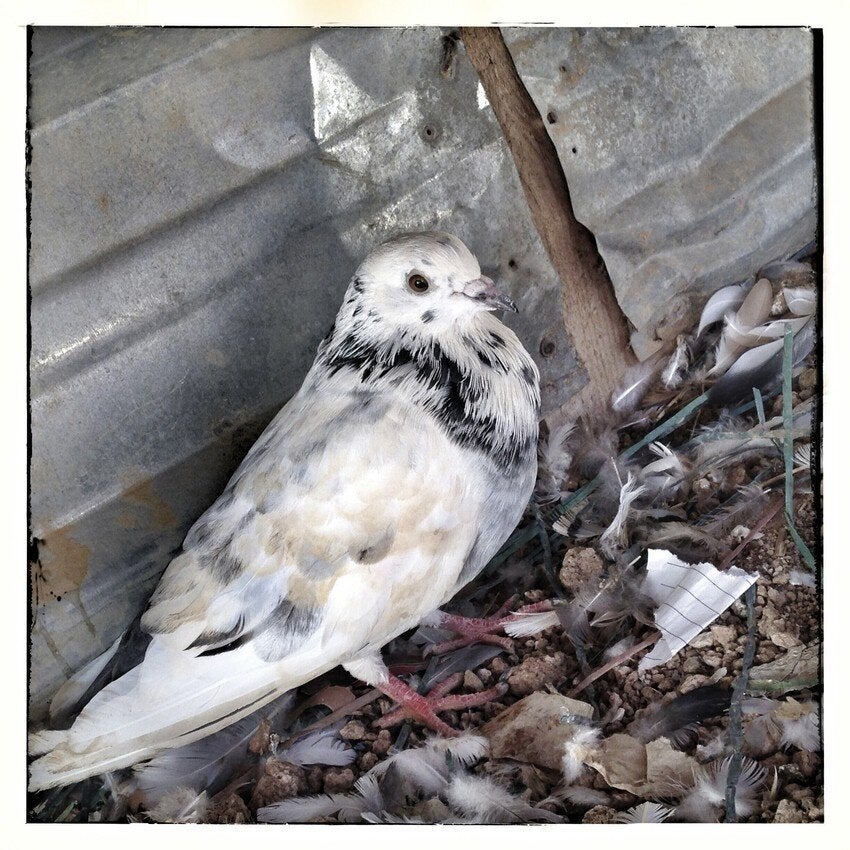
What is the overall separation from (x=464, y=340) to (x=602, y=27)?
52 cm

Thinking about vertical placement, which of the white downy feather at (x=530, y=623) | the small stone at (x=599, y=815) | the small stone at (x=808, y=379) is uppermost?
the small stone at (x=808, y=379)

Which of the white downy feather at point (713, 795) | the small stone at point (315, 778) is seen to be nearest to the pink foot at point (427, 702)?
the small stone at point (315, 778)

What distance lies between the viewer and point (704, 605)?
4.05 ft

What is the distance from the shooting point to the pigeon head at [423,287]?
111 centimetres

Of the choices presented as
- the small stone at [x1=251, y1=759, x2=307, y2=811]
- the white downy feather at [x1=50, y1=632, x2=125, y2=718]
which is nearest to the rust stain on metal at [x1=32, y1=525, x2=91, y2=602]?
the white downy feather at [x1=50, y1=632, x2=125, y2=718]

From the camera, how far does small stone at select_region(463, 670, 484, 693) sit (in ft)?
4.05

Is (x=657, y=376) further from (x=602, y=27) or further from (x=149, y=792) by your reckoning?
(x=149, y=792)

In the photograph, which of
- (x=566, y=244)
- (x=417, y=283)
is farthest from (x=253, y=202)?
(x=566, y=244)

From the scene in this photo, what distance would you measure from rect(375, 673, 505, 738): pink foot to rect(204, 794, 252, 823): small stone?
9.2 inches

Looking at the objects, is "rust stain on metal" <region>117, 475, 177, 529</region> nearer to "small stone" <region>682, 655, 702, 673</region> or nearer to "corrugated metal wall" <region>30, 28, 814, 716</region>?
"corrugated metal wall" <region>30, 28, 814, 716</region>

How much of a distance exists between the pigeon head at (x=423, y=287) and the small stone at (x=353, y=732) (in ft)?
1.98

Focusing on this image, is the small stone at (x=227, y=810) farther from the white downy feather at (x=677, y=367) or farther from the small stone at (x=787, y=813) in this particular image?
the white downy feather at (x=677, y=367)

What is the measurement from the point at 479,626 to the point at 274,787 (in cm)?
39
